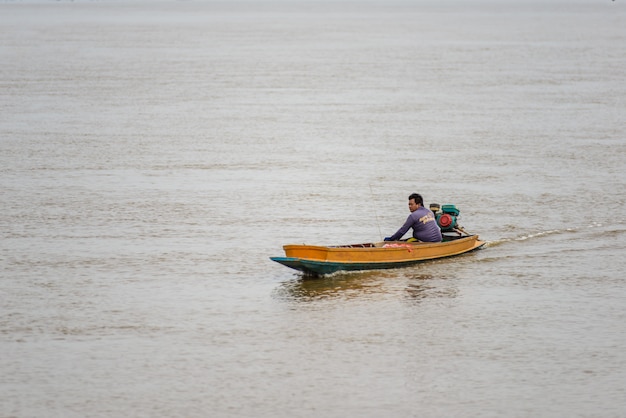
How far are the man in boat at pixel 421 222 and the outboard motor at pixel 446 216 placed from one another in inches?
44.6

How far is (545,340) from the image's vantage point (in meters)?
21.8

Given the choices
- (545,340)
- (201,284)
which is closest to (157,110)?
(201,284)

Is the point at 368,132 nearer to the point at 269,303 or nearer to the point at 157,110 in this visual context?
the point at 157,110

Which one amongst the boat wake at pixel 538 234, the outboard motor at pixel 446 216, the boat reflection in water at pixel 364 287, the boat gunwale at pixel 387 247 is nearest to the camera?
the boat reflection in water at pixel 364 287

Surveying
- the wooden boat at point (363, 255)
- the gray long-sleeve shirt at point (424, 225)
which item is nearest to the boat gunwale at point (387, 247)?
the wooden boat at point (363, 255)

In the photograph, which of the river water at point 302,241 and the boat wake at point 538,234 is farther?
the boat wake at point 538,234

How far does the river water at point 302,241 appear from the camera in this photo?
1936cm

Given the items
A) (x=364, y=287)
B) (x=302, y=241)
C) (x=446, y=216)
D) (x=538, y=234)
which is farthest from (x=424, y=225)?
(x=538, y=234)

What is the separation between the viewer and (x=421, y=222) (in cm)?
2667

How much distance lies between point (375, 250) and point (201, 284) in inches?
156

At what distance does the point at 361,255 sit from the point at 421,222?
6.78 ft

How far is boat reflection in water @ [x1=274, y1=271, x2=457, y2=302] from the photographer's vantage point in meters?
24.4

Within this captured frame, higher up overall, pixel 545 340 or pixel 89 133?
pixel 89 133

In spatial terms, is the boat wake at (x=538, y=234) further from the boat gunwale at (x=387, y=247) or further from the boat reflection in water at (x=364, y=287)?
the boat reflection in water at (x=364, y=287)
